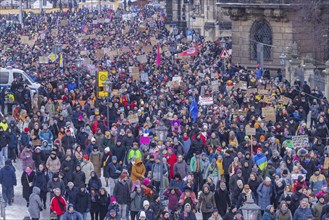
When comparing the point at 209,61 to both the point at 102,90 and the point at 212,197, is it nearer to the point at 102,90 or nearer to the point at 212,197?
the point at 102,90

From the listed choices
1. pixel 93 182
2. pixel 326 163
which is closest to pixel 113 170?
pixel 93 182

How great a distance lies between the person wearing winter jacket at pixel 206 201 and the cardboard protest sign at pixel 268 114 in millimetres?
9011

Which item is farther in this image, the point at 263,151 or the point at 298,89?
the point at 298,89

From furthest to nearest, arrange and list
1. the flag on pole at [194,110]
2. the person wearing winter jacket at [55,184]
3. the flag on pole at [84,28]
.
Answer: the flag on pole at [84,28] < the flag on pole at [194,110] < the person wearing winter jacket at [55,184]

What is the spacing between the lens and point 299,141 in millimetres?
31328

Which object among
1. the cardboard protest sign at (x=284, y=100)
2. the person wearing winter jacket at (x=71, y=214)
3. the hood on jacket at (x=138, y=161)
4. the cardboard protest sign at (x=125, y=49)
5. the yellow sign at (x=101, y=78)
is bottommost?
the cardboard protest sign at (x=125, y=49)

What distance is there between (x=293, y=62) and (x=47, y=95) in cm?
947

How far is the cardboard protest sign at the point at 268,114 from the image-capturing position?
36.5 meters

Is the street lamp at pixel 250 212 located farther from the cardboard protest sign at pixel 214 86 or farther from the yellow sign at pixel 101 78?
the cardboard protest sign at pixel 214 86

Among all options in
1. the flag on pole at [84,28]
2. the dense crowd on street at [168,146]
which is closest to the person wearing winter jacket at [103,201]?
the dense crowd on street at [168,146]

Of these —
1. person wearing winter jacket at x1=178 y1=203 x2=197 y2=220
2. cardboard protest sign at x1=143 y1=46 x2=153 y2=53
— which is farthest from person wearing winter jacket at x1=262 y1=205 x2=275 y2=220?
cardboard protest sign at x1=143 y1=46 x2=153 y2=53

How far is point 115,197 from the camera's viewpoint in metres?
28.1

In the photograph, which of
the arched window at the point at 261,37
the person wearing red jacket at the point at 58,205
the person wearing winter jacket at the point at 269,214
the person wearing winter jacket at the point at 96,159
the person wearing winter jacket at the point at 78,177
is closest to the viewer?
the person wearing winter jacket at the point at 269,214

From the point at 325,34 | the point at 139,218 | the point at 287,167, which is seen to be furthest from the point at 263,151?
the point at 325,34
